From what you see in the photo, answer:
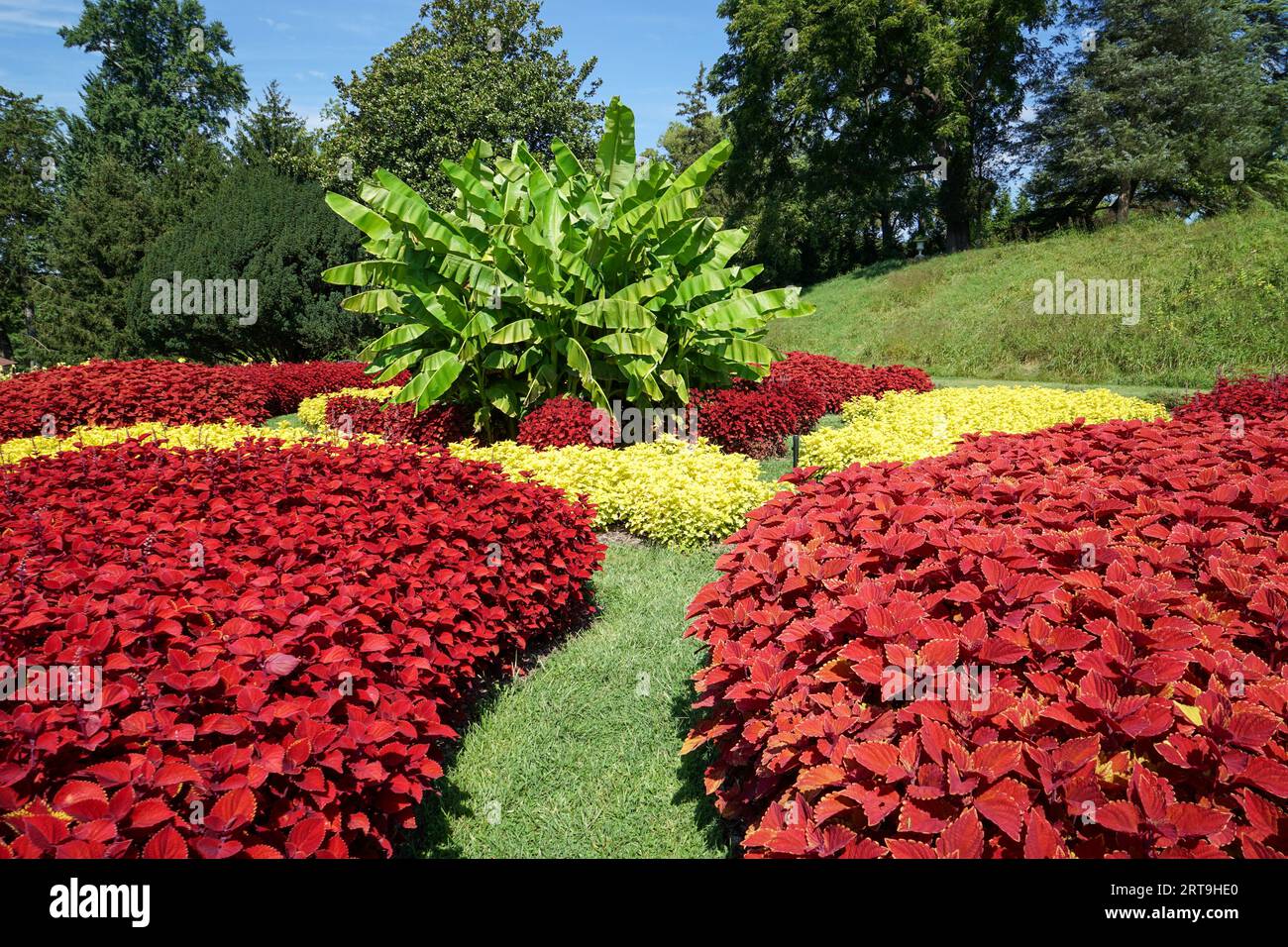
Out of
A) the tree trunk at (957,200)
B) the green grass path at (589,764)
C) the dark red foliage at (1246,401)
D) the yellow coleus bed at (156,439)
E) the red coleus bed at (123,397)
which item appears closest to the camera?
the green grass path at (589,764)

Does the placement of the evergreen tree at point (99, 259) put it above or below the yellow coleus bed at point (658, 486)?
above

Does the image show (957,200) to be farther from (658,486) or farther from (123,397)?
(123,397)

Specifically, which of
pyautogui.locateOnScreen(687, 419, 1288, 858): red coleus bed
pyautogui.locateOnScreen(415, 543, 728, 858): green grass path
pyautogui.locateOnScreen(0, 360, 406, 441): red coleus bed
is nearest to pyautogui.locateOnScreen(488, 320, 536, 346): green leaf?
pyautogui.locateOnScreen(415, 543, 728, 858): green grass path

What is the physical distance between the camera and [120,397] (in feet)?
33.2

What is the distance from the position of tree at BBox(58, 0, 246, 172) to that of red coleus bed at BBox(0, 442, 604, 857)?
48.5 m

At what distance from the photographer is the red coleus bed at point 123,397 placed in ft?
30.6

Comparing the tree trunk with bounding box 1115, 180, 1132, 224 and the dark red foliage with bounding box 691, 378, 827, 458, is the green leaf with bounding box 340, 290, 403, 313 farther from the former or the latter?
the tree trunk with bounding box 1115, 180, 1132, 224

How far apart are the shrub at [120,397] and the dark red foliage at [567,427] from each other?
16.8 feet

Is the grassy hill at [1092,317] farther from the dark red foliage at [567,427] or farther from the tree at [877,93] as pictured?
the dark red foliage at [567,427]

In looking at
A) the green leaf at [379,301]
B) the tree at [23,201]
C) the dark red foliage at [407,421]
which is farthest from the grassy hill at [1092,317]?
the tree at [23,201]

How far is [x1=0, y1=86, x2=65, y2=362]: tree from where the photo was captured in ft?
118

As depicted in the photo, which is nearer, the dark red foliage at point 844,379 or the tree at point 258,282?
the dark red foliage at point 844,379
